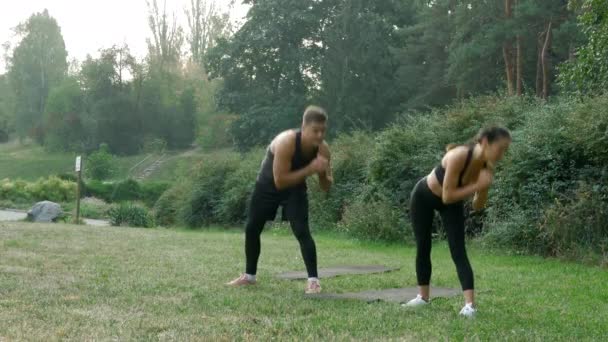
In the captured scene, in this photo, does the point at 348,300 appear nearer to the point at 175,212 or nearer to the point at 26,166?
the point at 175,212

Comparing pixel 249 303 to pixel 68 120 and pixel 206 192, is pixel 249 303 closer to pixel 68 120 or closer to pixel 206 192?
pixel 206 192

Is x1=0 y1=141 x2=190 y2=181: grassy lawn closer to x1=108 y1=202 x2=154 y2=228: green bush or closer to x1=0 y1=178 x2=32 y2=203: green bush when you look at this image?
x1=0 y1=178 x2=32 y2=203: green bush

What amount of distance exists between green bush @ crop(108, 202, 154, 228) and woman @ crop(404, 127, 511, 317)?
65.1ft

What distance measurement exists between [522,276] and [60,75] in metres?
74.9

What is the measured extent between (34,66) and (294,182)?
7606 centimetres

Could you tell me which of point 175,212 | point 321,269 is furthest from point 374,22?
point 321,269

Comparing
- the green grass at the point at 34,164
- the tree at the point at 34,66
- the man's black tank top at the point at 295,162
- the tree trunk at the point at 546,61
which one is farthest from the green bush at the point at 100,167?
the man's black tank top at the point at 295,162

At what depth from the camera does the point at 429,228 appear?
20.5 feet

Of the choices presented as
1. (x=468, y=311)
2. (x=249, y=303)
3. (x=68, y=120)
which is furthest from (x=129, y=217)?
(x=68, y=120)

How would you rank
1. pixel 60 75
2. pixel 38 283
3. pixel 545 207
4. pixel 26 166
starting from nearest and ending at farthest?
pixel 38 283
pixel 545 207
pixel 26 166
pixel 60 75

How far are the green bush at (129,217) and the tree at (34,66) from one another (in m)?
53.9

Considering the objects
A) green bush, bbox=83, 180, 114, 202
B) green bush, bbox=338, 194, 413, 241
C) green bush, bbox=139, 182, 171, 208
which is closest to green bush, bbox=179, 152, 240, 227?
green bush, bbox=338, 194, 413, 241

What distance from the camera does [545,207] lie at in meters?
12.3

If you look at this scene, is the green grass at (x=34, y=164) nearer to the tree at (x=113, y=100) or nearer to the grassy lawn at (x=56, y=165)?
the grassy lawn at (x=56, y=165)
